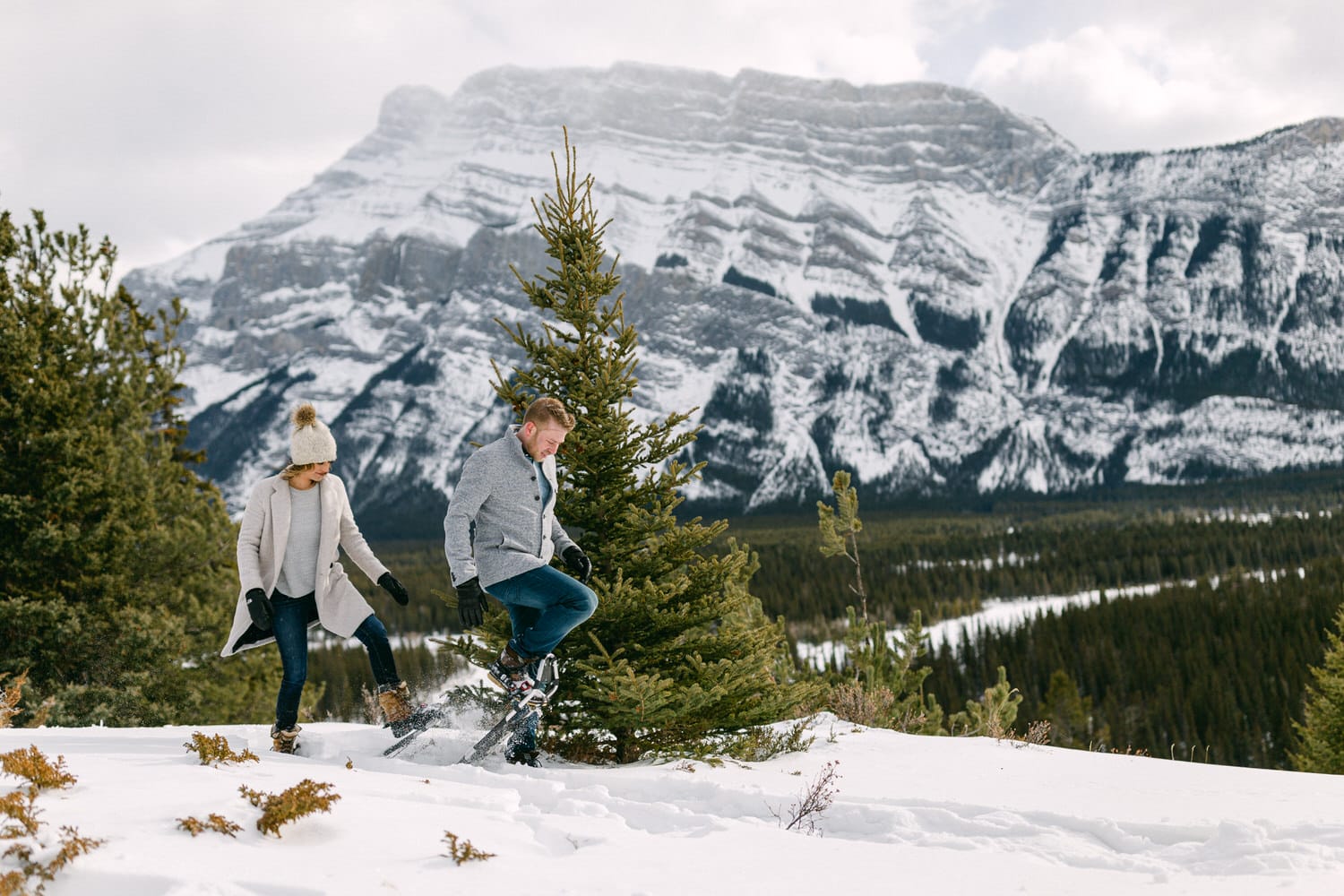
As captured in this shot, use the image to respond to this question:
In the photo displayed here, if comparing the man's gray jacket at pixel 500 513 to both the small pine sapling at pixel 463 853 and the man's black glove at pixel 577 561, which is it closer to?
the man's black glove at pixel 577 561

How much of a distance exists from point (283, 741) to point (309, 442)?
2.24 meters

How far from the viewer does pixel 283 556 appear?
6.35m

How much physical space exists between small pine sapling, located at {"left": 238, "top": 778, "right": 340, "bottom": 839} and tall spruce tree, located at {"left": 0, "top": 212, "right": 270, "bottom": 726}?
1099 cm

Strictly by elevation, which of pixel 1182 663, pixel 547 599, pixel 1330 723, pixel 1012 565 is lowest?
pixel 1012 565

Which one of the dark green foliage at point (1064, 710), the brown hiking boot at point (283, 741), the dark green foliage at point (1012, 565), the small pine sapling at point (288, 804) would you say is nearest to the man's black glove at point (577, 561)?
the brown hiking boot at point (283, 741)

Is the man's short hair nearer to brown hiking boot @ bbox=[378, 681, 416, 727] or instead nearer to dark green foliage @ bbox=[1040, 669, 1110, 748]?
brown hiking boot @ bbox=[378, 681, 416, 727]

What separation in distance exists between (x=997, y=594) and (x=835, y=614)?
102 feet

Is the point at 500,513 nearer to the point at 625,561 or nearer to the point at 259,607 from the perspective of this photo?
the point at 625,561

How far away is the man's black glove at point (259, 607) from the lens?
6.04m

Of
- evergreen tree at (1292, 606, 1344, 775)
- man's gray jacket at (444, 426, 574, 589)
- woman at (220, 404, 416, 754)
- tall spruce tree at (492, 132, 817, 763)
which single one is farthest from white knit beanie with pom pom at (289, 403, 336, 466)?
evergreen tree at (1292, 606, 1344, 775)

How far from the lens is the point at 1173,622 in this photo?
80188 mm

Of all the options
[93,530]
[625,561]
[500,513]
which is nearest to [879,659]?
[625,561]

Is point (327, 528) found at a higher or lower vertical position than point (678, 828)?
higher

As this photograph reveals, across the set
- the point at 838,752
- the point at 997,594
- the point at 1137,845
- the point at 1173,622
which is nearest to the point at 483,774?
the point at 838,752
